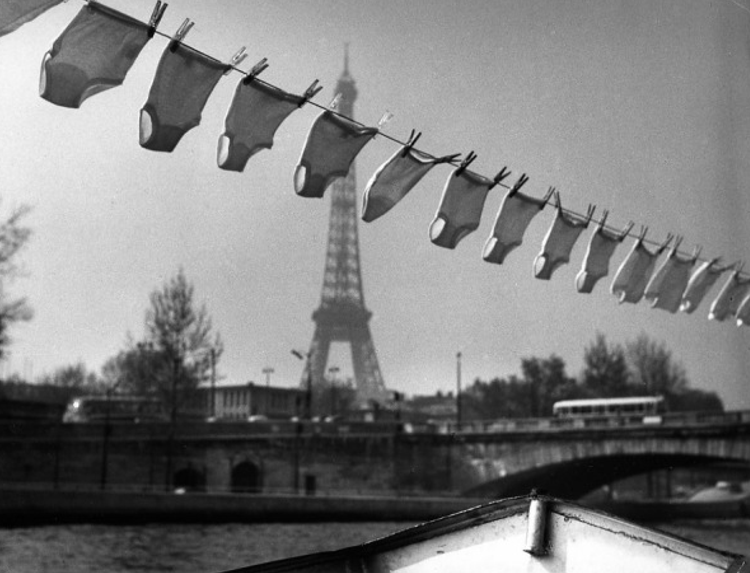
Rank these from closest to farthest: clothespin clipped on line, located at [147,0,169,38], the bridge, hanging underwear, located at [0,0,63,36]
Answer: hanging underwear, located at [0,0,63,36], clothespin clipped on line, located at [147,0,169,38], the bridge

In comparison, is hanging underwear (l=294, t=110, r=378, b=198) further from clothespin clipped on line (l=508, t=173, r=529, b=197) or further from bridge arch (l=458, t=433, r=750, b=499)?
bridge arch (l=458, t=433, r=750, b=499)

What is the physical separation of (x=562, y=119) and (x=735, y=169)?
1297 mm

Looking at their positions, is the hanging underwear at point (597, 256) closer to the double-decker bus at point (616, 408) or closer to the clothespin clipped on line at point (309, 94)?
the clothespin clipped on line at point (309, 94)

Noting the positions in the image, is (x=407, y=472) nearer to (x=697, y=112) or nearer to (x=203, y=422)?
(x=203, y=422)

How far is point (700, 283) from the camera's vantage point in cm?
556

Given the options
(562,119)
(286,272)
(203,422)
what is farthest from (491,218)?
(203,422)

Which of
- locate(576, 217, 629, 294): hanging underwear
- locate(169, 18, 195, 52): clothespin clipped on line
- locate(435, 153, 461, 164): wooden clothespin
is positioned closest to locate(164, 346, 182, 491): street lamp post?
locate(576, 217, 629, 294): hanging underwear

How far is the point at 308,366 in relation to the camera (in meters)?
5.58

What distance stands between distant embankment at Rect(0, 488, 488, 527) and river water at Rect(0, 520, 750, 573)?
0.38 m

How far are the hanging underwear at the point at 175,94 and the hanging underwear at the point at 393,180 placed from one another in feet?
2.75

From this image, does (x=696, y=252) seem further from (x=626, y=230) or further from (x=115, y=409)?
(x=115, y=409)

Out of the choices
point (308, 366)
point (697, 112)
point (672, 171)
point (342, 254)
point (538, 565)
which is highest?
point (697, 112)

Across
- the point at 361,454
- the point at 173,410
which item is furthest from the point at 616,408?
the point at 361,454

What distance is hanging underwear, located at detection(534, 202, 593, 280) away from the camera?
4.51 metres
